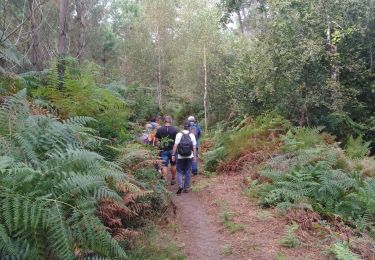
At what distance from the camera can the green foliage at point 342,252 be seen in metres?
5.05

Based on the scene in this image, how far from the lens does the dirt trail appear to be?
18.8ft

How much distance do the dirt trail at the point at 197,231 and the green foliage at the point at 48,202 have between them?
153cm

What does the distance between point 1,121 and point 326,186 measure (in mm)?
5680

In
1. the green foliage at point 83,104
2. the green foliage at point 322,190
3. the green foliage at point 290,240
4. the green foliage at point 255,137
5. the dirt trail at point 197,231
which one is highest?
the green foliage at point 83,104

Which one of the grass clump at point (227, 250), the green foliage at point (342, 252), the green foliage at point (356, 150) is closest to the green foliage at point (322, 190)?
the green foliage at point (342, 252)

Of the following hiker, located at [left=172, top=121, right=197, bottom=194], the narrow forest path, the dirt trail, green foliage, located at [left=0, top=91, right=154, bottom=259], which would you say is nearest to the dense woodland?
green foliage, located at [left=0, top=91, right=154, bottom=259]

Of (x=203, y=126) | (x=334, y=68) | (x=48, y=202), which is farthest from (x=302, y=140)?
(x=203, y=126)

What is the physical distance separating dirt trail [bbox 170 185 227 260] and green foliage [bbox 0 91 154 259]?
153cm

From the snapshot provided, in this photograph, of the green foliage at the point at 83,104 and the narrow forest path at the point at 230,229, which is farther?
the green foliage at the point at 83,104

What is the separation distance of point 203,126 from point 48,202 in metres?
18.5

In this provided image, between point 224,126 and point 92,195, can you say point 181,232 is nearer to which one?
point 92,195

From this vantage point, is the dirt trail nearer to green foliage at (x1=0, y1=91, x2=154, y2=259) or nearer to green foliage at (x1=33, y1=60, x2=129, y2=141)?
green foliage at (x1=0, y1=91, x2=154, y2=259)

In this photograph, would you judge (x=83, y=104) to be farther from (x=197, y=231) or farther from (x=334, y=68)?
(x=334, y=68)

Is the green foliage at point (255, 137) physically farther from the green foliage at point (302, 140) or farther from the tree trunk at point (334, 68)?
the tree trunk at point (334, 68)
